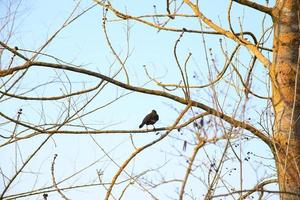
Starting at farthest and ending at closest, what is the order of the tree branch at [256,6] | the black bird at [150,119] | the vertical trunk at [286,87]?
the black bird at [150,119] → the tree branch at [256,6] → the vertical trunk at [286,87]

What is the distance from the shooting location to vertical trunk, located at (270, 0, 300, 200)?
9.65 ft

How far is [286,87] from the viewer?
3.23 meters

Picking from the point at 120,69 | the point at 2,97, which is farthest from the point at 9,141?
the point at 120,69

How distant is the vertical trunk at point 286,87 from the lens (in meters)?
2.94

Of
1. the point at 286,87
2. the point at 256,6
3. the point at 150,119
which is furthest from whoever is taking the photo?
the point at 150,119

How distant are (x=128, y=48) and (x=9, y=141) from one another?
1159 millimetres

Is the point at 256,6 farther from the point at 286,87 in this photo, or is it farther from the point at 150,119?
the point at 150,119

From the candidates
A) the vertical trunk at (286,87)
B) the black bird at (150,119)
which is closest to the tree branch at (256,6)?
the vertical trunk at (286,87)

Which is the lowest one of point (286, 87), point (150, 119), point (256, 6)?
point (286, 87)

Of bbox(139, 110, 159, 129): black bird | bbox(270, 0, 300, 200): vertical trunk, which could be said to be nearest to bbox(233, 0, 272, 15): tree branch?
bbox(270, 0, 300, 200): vertical trunk

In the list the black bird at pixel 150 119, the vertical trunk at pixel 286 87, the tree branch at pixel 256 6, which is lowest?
the vertical trunk at pixel 286 87

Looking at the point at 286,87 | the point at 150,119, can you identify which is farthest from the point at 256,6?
the point at 150,119

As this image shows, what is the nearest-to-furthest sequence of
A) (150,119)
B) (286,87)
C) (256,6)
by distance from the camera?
(286,87) → (256,6) → (150,119)

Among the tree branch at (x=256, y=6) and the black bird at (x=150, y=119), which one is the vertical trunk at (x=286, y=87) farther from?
the black bird at (x=150, y=119)
